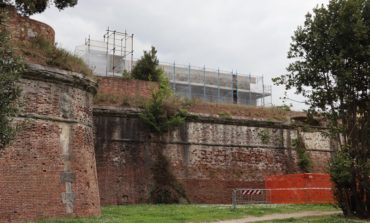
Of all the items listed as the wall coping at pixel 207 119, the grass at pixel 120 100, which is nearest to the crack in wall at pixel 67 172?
the wall coping at pixel 207 119

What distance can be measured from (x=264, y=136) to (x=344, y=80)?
9.59 meters

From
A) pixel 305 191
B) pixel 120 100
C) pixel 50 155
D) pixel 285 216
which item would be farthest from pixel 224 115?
pixel 50 155

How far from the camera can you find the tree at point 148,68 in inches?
1022

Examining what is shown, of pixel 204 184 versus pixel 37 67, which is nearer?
pixel 37 67

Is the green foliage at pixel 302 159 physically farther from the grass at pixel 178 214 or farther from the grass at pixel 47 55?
the grass at pixel 47 55

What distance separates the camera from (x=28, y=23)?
15.9m

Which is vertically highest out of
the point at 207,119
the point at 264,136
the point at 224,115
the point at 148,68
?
the point at 148,68

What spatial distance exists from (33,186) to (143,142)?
8722mm

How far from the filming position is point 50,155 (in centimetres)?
1482

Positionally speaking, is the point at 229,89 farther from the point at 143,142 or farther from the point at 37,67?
the point at 37,67

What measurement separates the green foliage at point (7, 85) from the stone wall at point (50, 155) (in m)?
3.73

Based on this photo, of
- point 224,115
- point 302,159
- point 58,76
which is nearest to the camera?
point 58,76

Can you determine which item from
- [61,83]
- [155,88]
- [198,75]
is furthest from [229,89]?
[61,83]

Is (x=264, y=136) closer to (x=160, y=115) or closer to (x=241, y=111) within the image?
(x=241, y=111)
